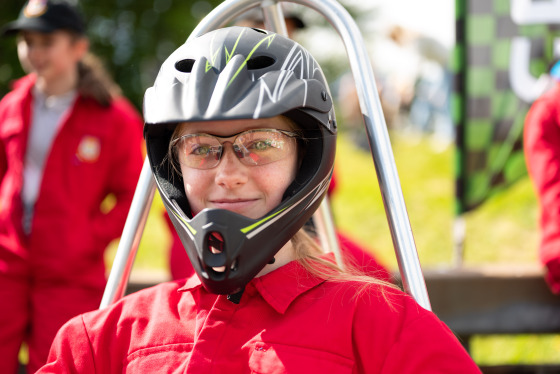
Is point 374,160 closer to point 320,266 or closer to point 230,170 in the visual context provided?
point 320,266

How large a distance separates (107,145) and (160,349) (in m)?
2.20

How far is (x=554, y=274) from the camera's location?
12.0 ft

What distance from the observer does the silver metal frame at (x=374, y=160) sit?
77.4 inches

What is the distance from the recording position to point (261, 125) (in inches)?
73.7

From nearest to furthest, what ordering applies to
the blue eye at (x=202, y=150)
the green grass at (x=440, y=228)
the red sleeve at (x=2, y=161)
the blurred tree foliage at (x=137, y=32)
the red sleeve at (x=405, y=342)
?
the red sleeve at (x=405, y=342) → the blue eye at (x=202, y=150) → the red sleeve at (x=2, y=161) → the green grass at (x=440, y=228) → the blurred tree foliage at (x=137, y=32)

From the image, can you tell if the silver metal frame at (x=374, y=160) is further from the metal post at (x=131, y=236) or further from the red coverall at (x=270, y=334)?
the red coverall at (x=270, y=334)

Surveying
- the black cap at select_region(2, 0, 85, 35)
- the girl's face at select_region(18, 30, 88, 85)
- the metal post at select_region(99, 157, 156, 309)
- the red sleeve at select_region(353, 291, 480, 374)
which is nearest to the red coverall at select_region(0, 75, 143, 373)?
the girl's face at select_region(18, 30, 88, 85)

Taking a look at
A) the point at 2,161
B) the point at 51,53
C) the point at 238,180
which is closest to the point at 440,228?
the point at 51,53

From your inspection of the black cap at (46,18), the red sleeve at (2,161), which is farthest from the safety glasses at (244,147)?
the black cap at (46,18)

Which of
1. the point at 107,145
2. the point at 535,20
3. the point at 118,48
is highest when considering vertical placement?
the point at 535,20

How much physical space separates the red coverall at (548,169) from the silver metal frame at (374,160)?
1.86 meters

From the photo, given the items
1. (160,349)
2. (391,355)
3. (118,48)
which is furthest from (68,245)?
(118,48)

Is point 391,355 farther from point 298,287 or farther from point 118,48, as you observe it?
point 118,48

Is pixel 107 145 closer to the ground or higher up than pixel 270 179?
closer to the ground
